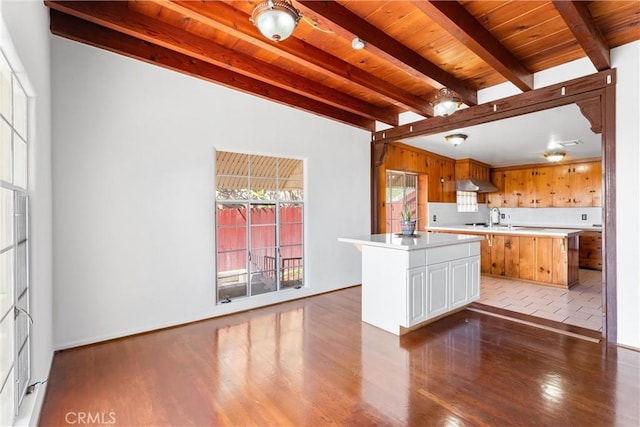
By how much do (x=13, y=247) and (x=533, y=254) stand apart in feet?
20.6

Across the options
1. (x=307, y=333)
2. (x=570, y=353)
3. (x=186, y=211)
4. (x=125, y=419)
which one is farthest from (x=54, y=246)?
(x=570, y=353)

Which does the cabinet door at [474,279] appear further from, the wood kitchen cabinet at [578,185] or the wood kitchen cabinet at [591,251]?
the wood kitchen cabinet at [578,185]

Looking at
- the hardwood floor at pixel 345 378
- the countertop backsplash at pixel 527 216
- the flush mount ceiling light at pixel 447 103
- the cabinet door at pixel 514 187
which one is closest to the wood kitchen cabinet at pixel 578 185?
the countertop backsplash at pixel 527 216

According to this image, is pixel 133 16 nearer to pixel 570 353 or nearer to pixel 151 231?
pixel 151 231

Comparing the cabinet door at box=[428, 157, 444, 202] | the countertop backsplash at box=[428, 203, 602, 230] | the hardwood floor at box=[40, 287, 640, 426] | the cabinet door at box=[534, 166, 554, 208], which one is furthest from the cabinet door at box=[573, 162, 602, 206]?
the hardwood floor at box=[40, 287, 640, 426]

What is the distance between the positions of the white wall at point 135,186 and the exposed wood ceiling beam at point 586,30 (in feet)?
10.0

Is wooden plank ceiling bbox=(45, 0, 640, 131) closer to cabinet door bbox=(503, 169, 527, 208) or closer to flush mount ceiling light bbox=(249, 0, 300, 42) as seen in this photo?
flush mount ceiling light bbox=(249, 0, 300, 42)

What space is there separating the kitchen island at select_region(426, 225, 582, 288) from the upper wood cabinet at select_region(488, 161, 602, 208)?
5.50 ft

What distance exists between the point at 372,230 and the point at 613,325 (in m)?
3.15

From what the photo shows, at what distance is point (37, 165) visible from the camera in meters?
2.07

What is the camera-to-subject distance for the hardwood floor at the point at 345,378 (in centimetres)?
190

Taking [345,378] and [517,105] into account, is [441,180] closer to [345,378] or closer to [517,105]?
[517,105]

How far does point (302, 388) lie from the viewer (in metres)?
2.20

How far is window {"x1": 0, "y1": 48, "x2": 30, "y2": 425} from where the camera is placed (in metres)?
1.55
